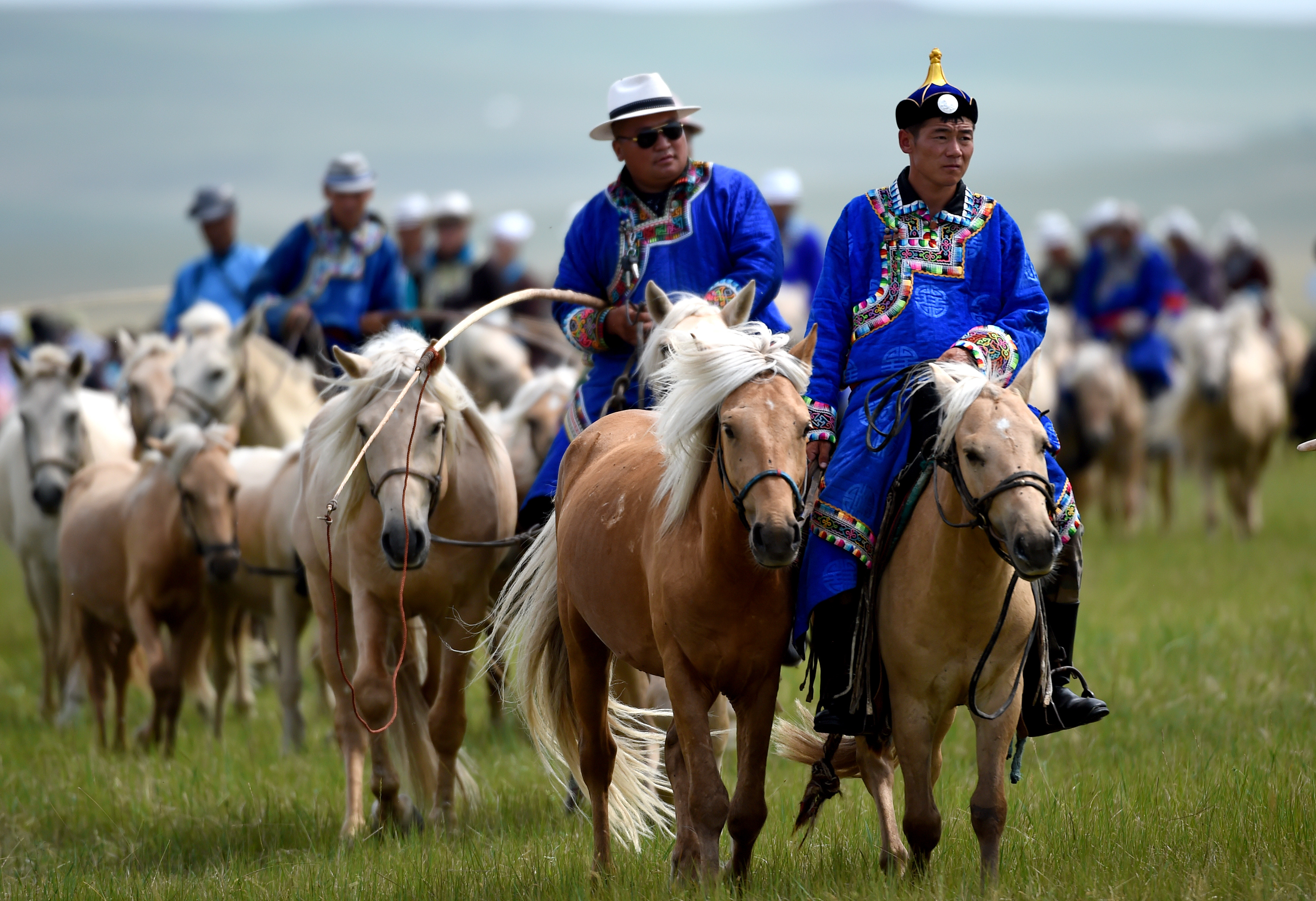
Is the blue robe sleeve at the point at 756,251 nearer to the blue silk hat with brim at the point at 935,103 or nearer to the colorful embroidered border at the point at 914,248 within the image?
the colorful embroidered border at the point at 914,248

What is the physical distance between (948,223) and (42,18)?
181492mm

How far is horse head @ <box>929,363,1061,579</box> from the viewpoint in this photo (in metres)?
3.98

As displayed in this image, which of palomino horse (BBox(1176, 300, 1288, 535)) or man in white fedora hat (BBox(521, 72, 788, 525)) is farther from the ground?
man in white fedora hat (BBox(521, 72, 788, 525))

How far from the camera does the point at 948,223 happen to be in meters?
4.93

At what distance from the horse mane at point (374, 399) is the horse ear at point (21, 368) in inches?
174

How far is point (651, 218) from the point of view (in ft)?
21.0

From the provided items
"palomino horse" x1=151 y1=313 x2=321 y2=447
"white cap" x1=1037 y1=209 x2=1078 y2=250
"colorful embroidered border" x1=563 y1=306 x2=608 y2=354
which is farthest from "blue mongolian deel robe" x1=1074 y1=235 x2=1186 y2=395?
"colorful embroidered border" x1=563 y1=306 x2=608 y2=354

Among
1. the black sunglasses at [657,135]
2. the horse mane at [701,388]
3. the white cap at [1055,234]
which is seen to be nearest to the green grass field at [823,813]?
the horse mane at [701,388]

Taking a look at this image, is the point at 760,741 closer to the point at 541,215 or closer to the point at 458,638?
the point at 458,638

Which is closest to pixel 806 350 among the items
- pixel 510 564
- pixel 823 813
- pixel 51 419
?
pixel 823 813

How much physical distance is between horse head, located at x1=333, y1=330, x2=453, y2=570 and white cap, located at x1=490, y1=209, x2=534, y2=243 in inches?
380

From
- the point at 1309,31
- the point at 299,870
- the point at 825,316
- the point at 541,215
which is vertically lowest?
the point at 299,870

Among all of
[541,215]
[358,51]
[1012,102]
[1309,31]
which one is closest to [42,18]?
[358,51]

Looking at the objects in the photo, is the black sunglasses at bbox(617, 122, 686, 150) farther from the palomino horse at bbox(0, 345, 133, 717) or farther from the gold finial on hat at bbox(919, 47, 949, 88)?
the palomino horse at bbox(0, 345, 133, 717)
